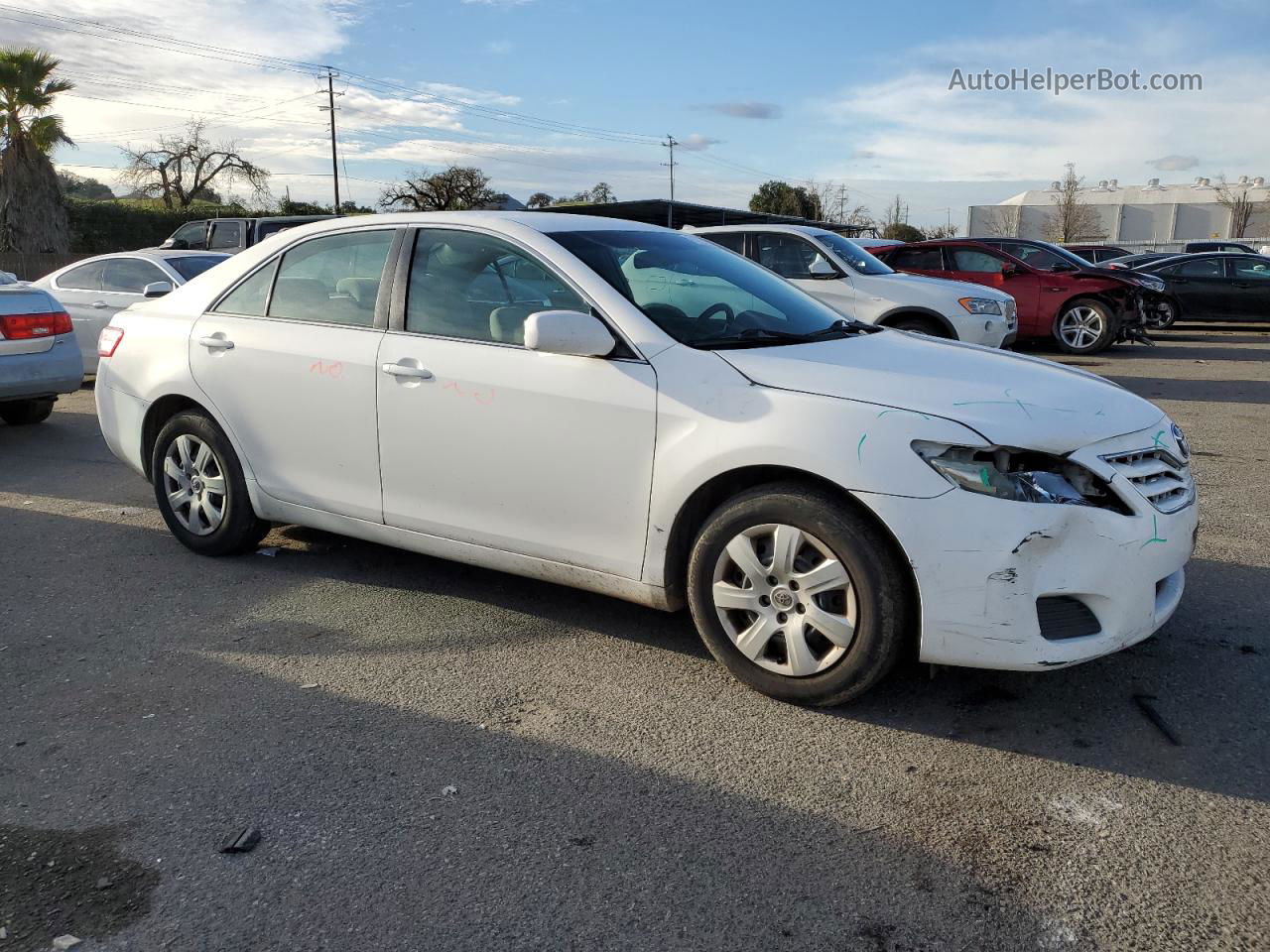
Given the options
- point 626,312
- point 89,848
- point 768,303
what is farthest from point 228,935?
point 768,303

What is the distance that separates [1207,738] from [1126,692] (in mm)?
373

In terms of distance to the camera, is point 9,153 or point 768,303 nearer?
point 768,303

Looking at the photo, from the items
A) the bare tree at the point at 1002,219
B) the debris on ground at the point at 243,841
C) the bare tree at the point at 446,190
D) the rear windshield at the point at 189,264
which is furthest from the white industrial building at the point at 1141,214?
the debris on ground at the point at 243,841

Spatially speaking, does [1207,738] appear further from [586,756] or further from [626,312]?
[626,312]

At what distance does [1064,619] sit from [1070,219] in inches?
3035

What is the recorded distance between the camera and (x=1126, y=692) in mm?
3650

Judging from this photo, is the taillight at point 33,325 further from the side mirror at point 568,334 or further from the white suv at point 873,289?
the white suv at point 873,289

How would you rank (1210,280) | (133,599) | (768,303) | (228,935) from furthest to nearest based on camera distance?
(1210,280), (133,599), (768,303), (228,935)

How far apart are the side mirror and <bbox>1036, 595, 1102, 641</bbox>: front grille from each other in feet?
5.62

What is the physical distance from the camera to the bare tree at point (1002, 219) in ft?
271

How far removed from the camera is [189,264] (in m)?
11.1

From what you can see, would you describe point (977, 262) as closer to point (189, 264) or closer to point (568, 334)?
point (189, 264)

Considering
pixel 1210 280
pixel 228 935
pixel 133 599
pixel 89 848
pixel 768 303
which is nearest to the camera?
pixel 228 935

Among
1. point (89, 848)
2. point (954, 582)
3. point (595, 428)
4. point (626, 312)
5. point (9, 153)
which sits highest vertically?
point (9, 153)
